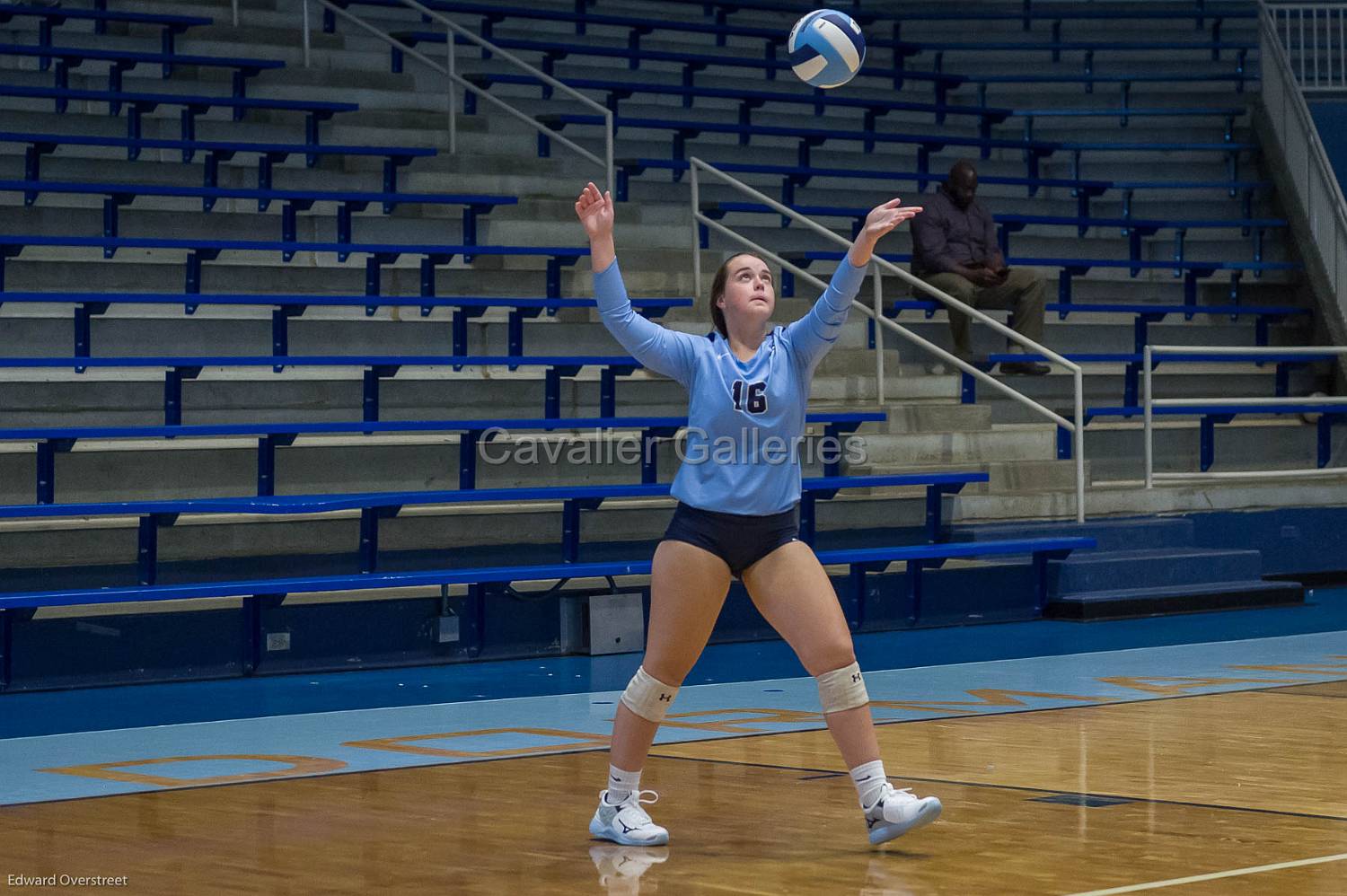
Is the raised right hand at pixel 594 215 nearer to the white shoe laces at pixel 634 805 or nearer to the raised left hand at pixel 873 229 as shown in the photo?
the raised left hand at pixel 873 229

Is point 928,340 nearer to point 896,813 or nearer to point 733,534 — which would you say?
point 733,534

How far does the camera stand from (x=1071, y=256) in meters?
14.5

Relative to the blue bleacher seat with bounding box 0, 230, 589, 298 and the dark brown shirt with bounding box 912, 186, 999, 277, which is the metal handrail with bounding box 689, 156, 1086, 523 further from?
the blue bleacher seat with bounding box 0, 230, 589, 298

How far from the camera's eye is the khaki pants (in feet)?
39.9

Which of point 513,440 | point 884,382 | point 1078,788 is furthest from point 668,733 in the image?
point 884,382

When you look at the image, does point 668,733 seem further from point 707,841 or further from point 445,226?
point 445,226

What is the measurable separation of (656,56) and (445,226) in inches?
126

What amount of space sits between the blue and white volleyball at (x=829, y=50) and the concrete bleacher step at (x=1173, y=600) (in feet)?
15.9

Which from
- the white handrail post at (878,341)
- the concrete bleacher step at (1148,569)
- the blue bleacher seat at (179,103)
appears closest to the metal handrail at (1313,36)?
the white handrail post at (878,341)

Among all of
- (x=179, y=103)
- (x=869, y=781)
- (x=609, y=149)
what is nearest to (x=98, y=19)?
(x=179, y=103)

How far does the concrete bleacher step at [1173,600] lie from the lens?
1041cm

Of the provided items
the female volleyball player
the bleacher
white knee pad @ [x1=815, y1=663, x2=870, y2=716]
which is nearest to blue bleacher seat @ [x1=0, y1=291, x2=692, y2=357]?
the bleacher

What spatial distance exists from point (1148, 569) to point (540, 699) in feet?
14.6

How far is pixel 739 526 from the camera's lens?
4.65 metres
